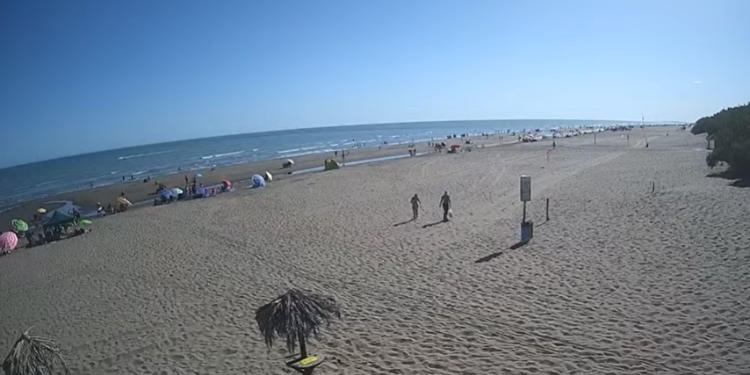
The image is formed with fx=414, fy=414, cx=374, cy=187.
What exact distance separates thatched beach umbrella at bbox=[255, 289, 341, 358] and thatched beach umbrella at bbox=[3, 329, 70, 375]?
2163 mm

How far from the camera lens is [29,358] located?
450 cm

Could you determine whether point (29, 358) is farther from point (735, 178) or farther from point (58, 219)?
point (735, 178)

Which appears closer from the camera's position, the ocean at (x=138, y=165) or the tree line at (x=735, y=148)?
the tree line at (x=735, y=148)

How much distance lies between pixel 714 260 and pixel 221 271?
12598 millimetres

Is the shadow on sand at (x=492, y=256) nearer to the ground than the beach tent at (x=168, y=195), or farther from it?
nearer to the ground

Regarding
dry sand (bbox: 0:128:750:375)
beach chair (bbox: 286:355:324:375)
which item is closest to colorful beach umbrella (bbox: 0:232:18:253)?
dry sand (bbox: 0:128:750:375)

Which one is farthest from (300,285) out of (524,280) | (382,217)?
(382,217)

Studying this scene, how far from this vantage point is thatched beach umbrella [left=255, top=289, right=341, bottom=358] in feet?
15.8

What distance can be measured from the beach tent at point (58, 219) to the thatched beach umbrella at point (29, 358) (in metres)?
18.7

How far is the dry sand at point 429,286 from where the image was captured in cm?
674

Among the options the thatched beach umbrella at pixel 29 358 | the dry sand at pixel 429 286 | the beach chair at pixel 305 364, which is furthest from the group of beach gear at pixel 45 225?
the beach chair at pixel 305 364

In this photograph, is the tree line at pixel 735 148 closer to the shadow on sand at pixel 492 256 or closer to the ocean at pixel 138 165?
the shadow on sand at pixel 492 256

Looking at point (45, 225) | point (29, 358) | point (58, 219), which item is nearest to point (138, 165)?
point (58, 219)

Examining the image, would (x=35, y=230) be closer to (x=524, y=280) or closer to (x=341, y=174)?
(x=341, y=174)
